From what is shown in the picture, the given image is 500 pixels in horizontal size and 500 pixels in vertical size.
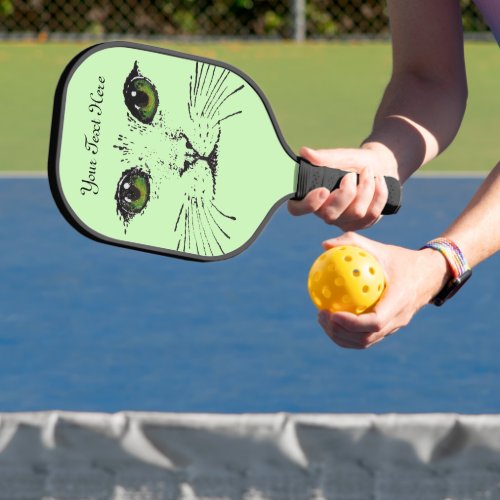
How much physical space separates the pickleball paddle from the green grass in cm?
517

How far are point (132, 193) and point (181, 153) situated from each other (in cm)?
14

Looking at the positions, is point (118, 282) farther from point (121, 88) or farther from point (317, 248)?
point (121, 88)

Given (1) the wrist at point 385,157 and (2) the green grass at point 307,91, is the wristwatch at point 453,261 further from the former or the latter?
(2) the green grass at point 307,91

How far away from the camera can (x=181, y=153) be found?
235 centimetres

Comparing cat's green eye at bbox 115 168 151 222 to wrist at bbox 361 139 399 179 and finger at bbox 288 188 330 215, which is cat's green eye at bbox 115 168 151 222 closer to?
finger at bbox 288 188 330 215

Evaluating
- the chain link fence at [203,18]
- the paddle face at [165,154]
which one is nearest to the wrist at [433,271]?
the paddle face at [165,154]

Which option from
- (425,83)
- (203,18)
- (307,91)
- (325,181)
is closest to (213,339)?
(425,83)

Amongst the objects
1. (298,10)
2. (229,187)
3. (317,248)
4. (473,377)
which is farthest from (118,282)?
(298,10)

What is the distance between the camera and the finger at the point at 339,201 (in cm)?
231

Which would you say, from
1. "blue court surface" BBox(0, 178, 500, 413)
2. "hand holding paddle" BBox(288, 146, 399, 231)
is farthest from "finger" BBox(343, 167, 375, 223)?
"blue court surface" BBox(0, 178, 500, 413)

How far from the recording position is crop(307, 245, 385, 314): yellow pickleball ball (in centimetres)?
214

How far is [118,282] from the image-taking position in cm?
555

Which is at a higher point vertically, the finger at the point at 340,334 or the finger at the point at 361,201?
the finger at the point at 361,201

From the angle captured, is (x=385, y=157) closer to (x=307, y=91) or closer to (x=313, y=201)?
(x=313, y=201)
